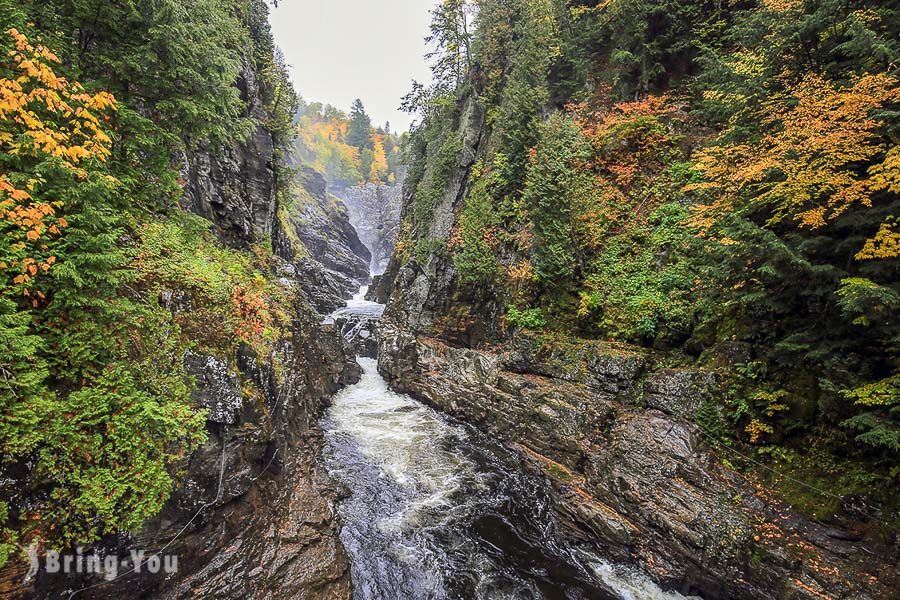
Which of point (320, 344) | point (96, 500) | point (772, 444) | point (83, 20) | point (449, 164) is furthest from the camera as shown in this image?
point (449, 164)

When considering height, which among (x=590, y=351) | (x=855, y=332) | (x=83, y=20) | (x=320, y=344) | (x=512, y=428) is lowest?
(x=512, y=428)

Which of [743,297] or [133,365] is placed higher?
[743,297]

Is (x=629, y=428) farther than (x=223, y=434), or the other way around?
(x=629, y=428)

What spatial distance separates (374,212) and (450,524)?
67410mm

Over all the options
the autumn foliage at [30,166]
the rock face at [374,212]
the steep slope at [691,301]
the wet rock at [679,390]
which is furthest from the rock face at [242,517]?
the rock face at [374,212]

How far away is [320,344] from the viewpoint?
16.5m

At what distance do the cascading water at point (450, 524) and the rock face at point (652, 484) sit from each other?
2.51 feet

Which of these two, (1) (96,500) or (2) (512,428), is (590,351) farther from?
(1) (96,500)

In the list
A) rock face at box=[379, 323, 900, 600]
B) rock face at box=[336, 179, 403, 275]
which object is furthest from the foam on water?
rock face at box=[336, 179, 403, 275]

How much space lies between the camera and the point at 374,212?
70.1 meters

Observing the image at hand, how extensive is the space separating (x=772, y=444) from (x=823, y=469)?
0.87 m

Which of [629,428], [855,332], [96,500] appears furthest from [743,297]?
[96,500]

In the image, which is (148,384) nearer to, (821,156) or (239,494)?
(239,494)

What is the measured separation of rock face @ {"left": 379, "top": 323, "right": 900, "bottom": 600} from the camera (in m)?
6.39
